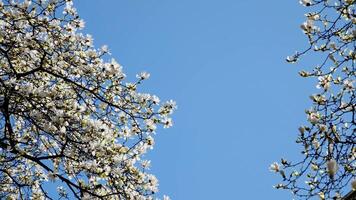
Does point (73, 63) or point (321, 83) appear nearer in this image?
point (321, 83)

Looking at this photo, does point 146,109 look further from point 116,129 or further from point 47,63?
point 47,63

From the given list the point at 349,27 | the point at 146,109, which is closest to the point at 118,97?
the point at 146,109

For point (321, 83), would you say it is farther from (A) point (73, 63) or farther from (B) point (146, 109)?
(A) point (73, 63)

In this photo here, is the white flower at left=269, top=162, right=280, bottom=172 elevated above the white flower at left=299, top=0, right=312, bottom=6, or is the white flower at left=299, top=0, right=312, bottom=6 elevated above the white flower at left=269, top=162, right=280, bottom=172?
the white flower at left=299, top=0, right=312, bottom=6

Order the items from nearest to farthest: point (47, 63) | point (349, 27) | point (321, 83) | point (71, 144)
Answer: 1. point (349, 27)
2. point (321, 83)
3. point (71, 144)
4. point (47, 63)

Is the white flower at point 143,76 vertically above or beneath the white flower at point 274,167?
above

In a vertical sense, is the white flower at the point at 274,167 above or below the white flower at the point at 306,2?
below

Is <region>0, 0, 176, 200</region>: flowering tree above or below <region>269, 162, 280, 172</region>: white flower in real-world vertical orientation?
above

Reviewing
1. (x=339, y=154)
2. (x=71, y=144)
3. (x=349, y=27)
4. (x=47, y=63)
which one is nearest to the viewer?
(x=339, y=154)

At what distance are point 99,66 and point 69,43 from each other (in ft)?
2.71

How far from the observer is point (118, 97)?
27.9 ft

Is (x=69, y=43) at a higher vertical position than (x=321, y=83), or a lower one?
higher

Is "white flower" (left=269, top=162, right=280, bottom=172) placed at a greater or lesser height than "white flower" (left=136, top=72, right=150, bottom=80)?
lesser

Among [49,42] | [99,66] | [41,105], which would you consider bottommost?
[41,105]
